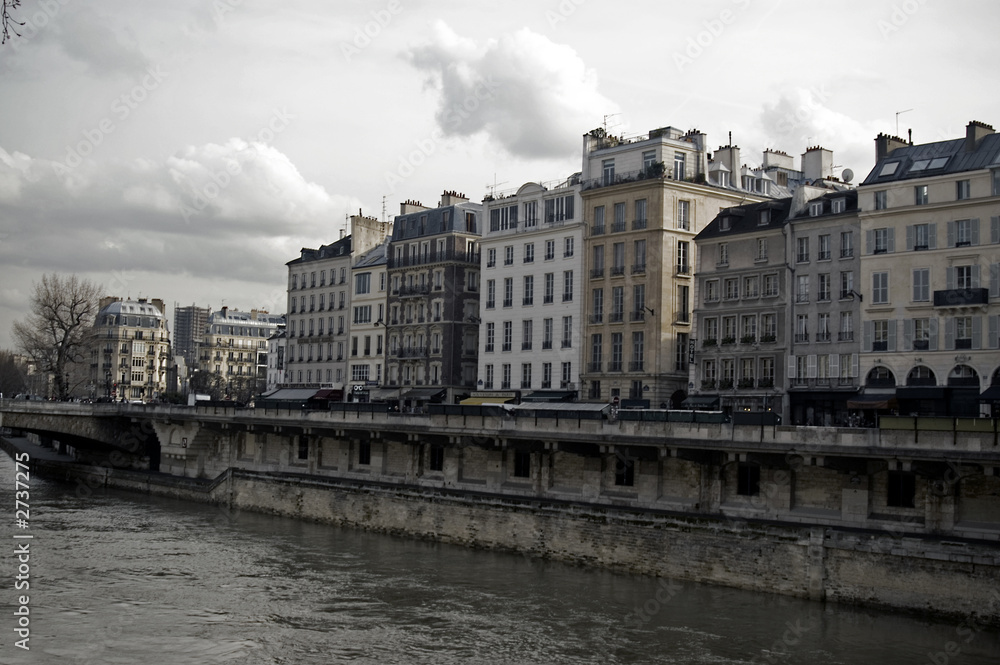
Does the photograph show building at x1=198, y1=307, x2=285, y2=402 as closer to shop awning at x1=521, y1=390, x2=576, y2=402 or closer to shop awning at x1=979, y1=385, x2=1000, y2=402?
shop awning at x1=521, y1=390, x2=576, y2=402

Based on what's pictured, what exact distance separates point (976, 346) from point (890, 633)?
22.5m

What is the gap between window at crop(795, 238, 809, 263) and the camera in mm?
56219

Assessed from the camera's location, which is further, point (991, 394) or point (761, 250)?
point (761, 250)

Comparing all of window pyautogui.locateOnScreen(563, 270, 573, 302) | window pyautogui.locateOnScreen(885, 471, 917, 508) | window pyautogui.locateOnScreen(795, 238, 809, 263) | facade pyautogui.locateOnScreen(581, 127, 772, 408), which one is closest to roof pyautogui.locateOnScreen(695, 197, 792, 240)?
window pyautogui.locateOnScreen(795, 238, 809, 263)

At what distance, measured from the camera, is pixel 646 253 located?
2514 inches

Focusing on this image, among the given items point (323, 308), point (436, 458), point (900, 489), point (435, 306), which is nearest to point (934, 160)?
point (900, 489)

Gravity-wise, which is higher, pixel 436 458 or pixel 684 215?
pixel 684 215

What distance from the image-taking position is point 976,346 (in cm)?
4938

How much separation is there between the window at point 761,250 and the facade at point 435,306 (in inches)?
999

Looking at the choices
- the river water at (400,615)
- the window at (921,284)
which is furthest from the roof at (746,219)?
the river water at (400,615)

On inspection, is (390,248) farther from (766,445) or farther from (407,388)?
(766,445)

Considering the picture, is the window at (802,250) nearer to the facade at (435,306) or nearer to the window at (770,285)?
the window at (770,285)

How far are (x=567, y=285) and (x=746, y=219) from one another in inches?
509

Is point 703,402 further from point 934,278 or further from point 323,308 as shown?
point 323,308
